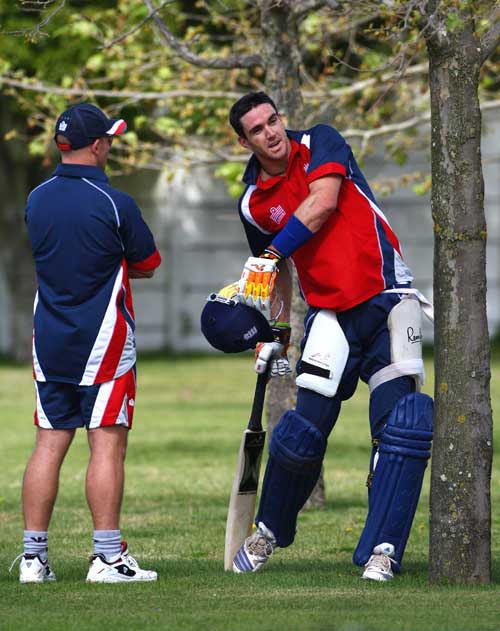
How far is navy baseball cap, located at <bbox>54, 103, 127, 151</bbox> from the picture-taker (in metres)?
6.48

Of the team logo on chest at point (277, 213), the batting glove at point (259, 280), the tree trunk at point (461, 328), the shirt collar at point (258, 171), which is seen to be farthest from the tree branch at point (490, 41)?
the batting glove at point (259, 280)

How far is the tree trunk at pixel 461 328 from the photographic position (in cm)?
623

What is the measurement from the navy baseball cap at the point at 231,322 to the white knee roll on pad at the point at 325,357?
272 millimetres

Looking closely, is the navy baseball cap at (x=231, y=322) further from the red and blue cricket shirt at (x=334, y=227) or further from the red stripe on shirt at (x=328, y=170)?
the red stripe on shirt at (x=328, y=170)

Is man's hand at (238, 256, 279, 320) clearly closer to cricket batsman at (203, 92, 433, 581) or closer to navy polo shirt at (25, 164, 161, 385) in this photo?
cricket batsman at (203, 92, 433, 581)

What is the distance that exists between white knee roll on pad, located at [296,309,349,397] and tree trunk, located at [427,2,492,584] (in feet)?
1.71

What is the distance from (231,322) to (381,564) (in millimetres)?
1239

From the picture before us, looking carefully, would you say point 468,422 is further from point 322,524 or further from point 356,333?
point 322,524

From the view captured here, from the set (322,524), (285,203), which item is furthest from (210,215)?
(285,203)

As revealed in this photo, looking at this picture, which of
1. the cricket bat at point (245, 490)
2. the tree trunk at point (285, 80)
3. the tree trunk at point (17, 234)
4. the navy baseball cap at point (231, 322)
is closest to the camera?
the navy baseball cap at point (231, 322)

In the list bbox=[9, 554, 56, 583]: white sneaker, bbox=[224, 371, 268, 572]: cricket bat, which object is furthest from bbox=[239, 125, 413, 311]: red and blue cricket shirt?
bbox=[9, 554, 56, 583]: white sneaker

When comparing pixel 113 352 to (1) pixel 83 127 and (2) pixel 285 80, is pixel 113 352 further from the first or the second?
(2) pixel 285 80

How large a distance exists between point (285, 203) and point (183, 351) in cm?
2670

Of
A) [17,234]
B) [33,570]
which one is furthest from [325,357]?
[17,234]
